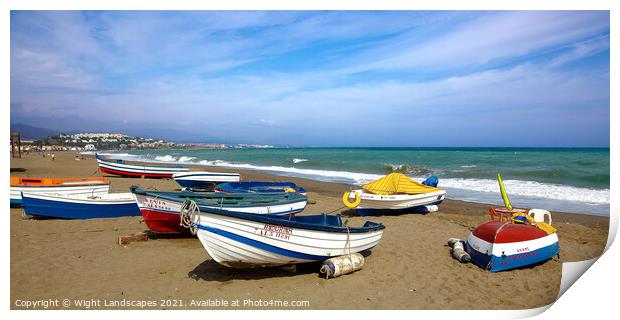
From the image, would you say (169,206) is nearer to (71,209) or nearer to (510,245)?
(71,209)

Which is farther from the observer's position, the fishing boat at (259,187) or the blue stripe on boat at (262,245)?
the fishing boat at (259,187)

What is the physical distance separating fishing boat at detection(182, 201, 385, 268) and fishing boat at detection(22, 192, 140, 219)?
6.69m

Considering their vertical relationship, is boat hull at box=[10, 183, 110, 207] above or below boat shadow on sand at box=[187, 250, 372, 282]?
above

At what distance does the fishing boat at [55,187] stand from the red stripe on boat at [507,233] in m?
11.6

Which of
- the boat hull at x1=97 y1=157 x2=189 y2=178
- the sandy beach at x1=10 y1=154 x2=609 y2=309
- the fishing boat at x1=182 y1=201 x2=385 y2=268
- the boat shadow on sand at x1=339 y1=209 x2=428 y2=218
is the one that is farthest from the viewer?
the boat hull at x1=97 y1=157 x2=189 y2=178

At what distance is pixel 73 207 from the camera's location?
10953 mm

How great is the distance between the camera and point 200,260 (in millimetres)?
7387

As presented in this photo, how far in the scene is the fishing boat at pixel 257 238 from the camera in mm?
5910

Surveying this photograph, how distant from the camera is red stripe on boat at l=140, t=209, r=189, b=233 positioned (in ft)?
28.9

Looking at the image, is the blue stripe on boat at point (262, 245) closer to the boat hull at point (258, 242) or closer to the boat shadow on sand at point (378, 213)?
the boat hull at point (258, 242)

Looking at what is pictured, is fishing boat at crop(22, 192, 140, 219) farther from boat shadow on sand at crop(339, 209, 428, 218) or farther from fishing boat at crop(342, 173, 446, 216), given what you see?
fishing boat at crop(342, 173, 446, 216)

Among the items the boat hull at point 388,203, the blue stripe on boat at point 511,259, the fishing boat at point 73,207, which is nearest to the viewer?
the blue stripe on boat at point 511,259

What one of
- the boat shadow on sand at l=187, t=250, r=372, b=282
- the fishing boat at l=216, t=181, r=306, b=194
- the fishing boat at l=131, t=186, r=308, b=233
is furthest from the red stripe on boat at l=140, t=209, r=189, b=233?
the fishing boat at l=216, t=181, r=306, b=194

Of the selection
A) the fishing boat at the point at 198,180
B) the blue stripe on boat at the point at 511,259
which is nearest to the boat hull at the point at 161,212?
the blue stripe on boat at the point at 511,259
